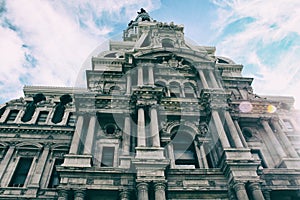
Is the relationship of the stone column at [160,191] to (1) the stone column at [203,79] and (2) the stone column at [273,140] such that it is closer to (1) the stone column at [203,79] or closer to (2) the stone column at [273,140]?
(2) the stone column at [273,140]

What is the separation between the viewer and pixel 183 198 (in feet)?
59.9

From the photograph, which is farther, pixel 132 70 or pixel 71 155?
pixel 132 70

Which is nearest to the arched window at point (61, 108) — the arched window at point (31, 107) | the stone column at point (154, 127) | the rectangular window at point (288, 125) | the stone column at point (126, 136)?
the arched window at point (31, 107)

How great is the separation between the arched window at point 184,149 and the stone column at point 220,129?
253 centimetres

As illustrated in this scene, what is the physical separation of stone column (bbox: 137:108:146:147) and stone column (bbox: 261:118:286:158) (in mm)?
11726

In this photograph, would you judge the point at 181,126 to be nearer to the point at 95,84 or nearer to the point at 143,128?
the point at 143,128

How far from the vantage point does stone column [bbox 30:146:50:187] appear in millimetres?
21938

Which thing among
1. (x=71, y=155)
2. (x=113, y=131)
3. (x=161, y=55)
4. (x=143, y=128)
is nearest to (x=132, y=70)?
(x=161, y=55)

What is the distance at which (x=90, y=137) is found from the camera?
21453 mm

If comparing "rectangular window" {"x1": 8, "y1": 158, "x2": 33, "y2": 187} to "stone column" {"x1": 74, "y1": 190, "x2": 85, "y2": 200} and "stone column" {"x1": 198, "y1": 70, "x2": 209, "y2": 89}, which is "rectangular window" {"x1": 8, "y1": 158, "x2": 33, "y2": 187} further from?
"stone column" {"x1": 198, "y1": 70, "x2": 209, "y2": 89}

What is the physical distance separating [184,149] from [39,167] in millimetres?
12059

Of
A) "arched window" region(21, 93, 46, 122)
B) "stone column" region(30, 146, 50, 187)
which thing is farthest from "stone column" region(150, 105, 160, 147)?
"arched window" region(21, 93, 46, 122)

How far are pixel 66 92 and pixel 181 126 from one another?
15.4m

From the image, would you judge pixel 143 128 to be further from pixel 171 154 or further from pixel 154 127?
pixel 171 154
